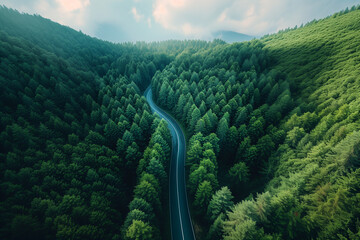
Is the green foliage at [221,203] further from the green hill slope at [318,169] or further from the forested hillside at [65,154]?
the forested hillside at [65,154]

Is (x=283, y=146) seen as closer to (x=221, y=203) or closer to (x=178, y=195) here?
(x=221, y=203)

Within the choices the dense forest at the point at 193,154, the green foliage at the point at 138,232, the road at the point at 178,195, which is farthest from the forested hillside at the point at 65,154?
the road at the point at 178,195

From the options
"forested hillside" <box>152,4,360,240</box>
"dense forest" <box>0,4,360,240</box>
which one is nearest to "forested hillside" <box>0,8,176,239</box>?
"dense forest" <box>0,4,360,240</box>

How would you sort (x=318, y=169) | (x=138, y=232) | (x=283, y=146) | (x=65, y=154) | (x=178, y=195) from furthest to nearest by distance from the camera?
(x=178, y=195)
(x=283, y=146)
(x=65, y=154)
(x=318, y=169)
(x=138, y=232)

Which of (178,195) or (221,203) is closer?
(221,203)

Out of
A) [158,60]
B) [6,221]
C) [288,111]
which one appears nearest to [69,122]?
[6,221]

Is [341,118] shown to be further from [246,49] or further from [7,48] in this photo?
[7,48]

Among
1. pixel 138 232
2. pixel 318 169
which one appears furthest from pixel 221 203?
pixel 318 169
